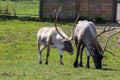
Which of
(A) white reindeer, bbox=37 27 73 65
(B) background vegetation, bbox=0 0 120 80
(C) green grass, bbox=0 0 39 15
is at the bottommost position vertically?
(C) green grass, bbox=0 0 39 15

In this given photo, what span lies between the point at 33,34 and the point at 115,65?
32.7ft

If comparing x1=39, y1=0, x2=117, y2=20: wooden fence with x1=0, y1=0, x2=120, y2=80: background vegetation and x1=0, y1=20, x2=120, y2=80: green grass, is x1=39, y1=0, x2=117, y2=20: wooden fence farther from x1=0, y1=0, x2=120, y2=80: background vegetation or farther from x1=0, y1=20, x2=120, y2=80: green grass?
x1=0, y1=20, x2=120, y2=80: green grass

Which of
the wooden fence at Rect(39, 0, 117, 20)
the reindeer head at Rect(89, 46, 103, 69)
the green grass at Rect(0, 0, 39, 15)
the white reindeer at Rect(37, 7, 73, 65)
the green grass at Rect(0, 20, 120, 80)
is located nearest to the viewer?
the green grass at Rect(0, 20, 120, 80)

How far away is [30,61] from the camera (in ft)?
69.7

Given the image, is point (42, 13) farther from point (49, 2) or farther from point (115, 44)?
point (115, 44)

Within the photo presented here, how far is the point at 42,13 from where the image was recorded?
37.6 metres

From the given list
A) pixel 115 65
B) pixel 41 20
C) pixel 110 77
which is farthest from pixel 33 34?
pixel 110 77

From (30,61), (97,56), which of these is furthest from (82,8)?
(97,56)

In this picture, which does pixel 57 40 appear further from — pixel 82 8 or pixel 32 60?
pixel 82 8

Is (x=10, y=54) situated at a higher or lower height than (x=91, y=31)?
lower

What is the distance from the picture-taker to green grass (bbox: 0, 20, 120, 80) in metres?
14.5

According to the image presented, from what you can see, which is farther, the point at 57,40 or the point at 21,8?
the point at 21,8

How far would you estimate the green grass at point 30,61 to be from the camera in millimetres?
14461

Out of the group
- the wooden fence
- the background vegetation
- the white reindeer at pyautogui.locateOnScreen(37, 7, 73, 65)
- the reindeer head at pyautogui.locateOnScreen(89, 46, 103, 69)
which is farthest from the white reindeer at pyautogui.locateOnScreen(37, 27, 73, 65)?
the wooden fence
